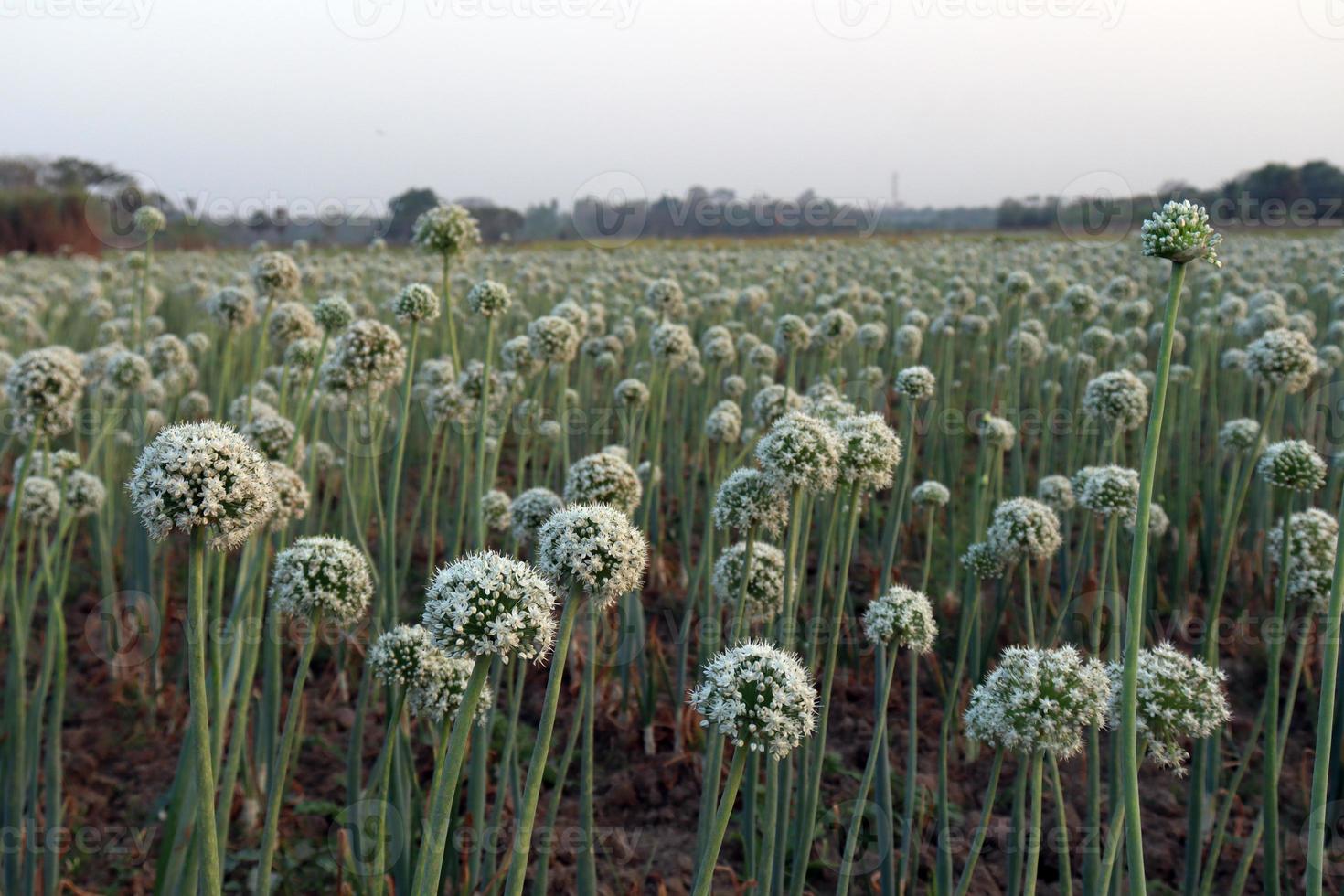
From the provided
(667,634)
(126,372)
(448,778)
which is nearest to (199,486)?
(448,778)

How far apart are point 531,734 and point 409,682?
2.32 meters

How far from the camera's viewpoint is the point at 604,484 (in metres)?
3.43

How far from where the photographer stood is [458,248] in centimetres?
485

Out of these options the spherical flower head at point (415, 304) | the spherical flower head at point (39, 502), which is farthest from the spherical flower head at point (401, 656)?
the spherical flower head at point (39, 502)

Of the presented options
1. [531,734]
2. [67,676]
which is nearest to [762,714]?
[531,734]

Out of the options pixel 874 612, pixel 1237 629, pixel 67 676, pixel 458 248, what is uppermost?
pixel 458 248

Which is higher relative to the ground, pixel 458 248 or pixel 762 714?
pixel 458 248

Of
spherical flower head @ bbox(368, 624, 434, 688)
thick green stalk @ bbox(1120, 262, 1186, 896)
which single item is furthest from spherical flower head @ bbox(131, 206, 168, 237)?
thick green stalk @ bbox(1120, 262, 1186, 896)

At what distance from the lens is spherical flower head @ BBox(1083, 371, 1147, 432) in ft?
15.8

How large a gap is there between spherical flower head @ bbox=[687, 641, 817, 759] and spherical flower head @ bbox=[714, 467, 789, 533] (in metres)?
1.03

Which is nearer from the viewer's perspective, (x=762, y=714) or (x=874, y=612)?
(x=762, y=714)

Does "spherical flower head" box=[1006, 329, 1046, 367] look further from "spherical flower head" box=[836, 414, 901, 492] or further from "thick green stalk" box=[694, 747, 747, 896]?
"thick green stalk" box=[694, 747, 747, 896]

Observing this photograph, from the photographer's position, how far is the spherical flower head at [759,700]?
1.92m

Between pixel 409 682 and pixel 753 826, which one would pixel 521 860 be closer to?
pixel 409 682
